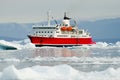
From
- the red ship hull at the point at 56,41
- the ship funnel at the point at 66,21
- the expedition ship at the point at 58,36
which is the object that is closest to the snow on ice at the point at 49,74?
the red ship hull at the point at 56,41

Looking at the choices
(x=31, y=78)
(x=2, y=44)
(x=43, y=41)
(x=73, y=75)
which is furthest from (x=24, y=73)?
(x=43, y=41)

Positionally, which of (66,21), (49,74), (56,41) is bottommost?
(56,41)

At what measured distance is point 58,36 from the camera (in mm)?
60594

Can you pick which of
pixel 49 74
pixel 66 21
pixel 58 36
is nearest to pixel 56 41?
pixel 58 36

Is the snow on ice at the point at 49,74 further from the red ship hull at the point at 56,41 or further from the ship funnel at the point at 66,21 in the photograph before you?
the ship funnel at the point at 66,21

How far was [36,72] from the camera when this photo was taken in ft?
48.3

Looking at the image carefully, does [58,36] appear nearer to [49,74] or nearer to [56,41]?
[56,41]

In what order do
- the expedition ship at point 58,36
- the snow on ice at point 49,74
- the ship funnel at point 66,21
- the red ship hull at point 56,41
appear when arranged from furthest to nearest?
the ship funnel at point 66,21 → the expedition ship at point 58,36 → the red ship hull at point 56,41 → the snow on ice at point 49,74

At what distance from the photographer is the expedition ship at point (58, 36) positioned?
58.8 meters

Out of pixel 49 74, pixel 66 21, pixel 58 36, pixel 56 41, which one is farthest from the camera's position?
pixel 66 21

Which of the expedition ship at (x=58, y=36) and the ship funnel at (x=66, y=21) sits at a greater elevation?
the ship funnel at (x=66, y=21)

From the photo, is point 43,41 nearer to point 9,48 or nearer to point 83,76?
point 9,48

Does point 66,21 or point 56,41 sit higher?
point 66,21

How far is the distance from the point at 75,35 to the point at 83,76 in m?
48.0
